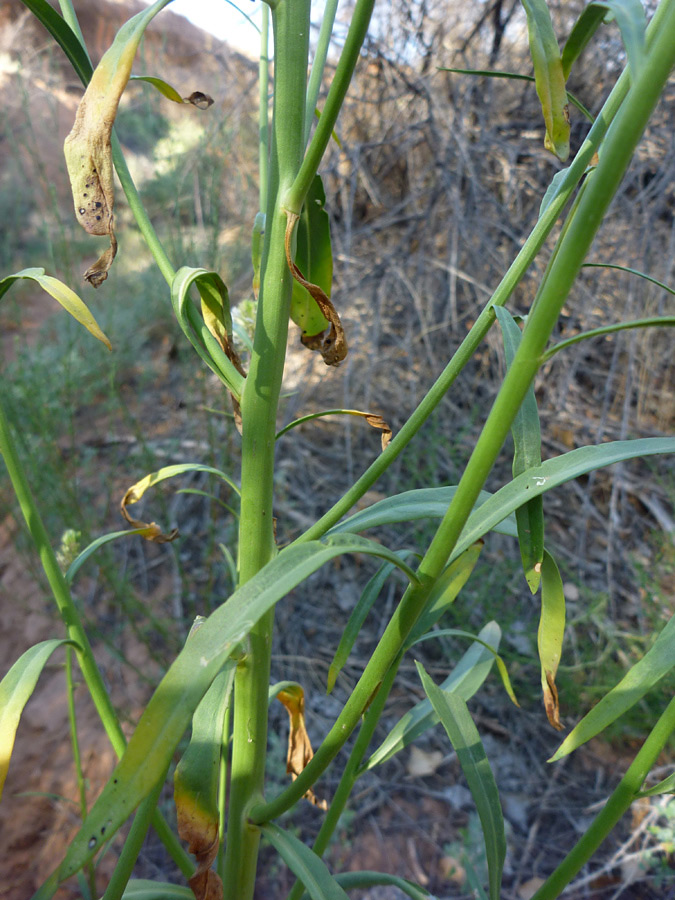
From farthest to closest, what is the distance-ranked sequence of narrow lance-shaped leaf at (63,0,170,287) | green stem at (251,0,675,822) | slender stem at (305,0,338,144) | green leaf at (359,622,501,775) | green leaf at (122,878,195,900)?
green leaf at (359,622,501,775), green leaf at (122,878,195,900), slender stem at (305,0,338,144), narrow lance-shaped leaf at (63,0,170,287), green stem at (251,0,675,822)

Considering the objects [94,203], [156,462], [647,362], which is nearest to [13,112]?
[156,462]

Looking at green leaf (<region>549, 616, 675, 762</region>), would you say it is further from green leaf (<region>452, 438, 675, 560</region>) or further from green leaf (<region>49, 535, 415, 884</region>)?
green leaf (<region>49, 535, 415, 884</region>)

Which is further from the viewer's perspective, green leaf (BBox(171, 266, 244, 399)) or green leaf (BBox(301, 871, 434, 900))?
green leaf (BBox(301, 871, 434, 900))

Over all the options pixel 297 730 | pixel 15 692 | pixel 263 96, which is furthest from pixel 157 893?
pixel 263 96

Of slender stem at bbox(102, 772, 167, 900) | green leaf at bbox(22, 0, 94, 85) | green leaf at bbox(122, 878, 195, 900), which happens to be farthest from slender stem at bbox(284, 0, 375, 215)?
green leaf at bbox(122, 878, 195, 900)

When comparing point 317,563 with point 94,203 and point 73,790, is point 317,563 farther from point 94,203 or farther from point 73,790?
point 73,790

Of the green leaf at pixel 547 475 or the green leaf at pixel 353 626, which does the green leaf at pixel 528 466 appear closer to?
the green leaf at pixel 547 475
